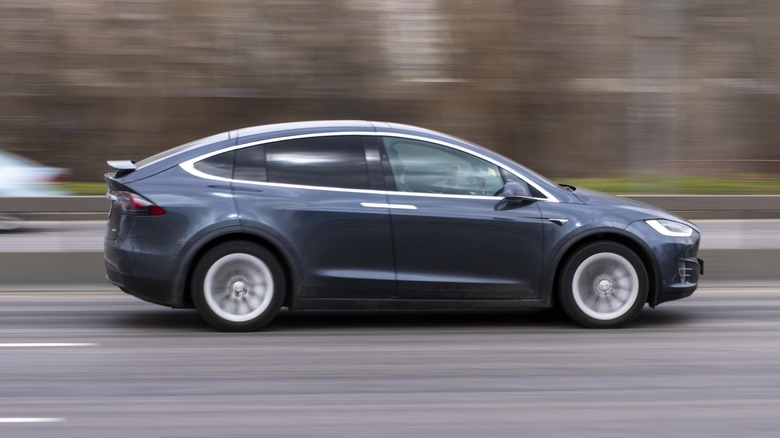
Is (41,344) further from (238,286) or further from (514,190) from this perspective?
(514,190)

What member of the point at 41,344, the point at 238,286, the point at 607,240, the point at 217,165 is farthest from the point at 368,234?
the point at 41,344

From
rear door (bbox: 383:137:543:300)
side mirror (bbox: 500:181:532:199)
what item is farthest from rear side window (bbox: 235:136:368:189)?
side mirror (bbox: 500:181:532:199)

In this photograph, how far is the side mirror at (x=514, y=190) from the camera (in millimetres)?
8352

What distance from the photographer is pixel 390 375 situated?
22.9 ft

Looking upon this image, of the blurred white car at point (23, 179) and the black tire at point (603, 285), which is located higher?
the blurred white car at point (23, 179)

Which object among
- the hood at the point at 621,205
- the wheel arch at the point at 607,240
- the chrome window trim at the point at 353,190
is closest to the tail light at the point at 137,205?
the chrome window trim at the point at 353,190

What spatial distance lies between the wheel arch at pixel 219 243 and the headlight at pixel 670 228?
270cm

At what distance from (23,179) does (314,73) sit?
55.0 feet

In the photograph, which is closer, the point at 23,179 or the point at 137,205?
the point at 137,205

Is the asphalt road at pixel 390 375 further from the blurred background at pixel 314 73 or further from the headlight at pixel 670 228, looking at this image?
the blurred background at pixel 314 73

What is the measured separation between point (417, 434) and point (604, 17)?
99.8 ft

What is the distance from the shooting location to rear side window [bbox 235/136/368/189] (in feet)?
27.7

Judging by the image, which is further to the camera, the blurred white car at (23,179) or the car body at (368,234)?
the blurred white car at (23,179)

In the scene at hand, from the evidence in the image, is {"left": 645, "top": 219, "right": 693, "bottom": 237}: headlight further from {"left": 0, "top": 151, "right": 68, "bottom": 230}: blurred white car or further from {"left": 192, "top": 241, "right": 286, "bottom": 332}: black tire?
{"left": 0, "top": 151, "right": 68, "bottom": 230}: blurred white car
